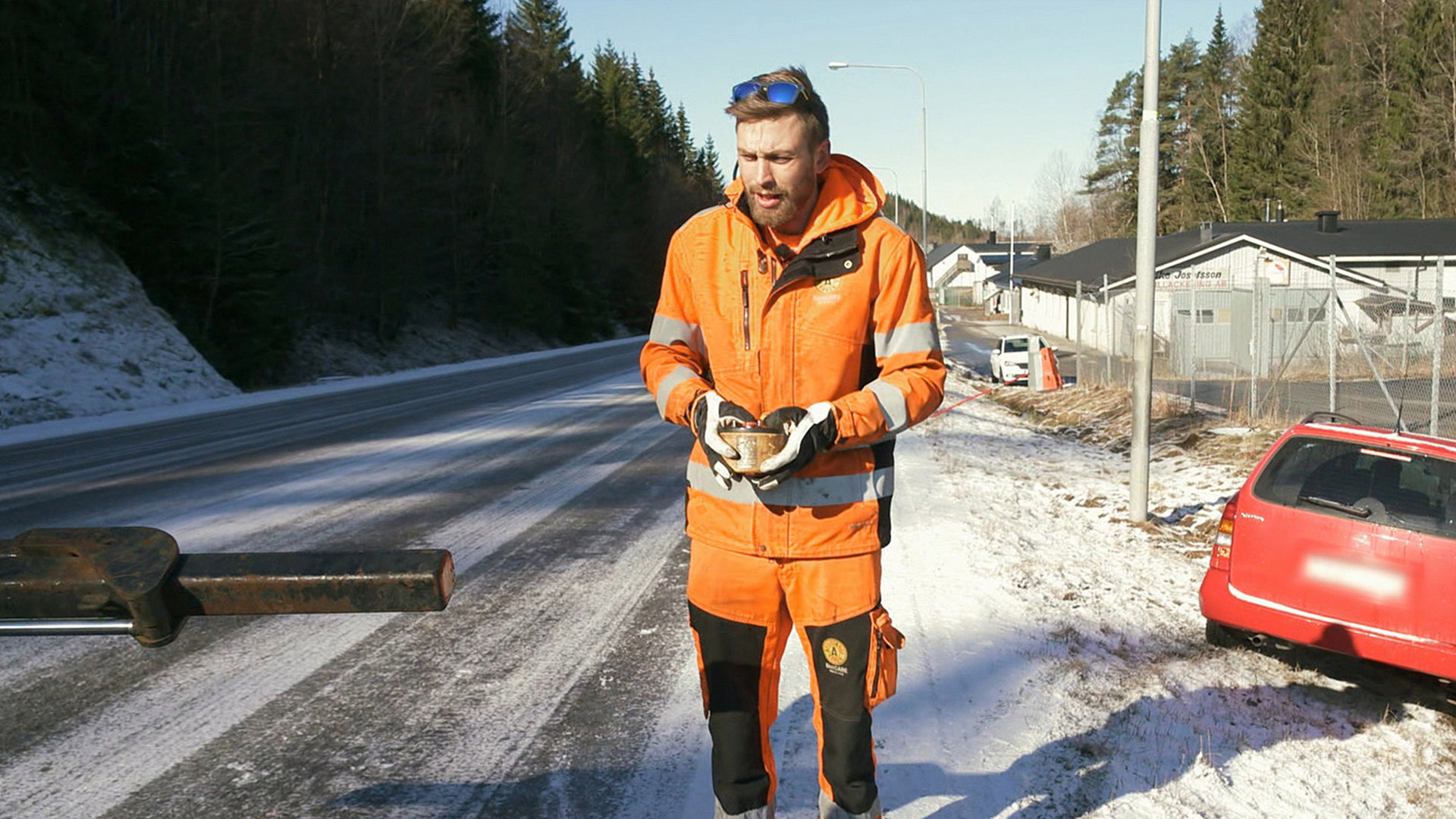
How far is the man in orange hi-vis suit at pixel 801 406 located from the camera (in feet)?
8.57

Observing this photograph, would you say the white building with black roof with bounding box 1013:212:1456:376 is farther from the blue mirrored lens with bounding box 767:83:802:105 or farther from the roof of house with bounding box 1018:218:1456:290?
the blue mirrored lens with bounding box 767:83:802:105

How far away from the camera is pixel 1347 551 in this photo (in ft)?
17.2

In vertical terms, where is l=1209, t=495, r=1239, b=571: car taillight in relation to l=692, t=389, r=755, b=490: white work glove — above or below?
below

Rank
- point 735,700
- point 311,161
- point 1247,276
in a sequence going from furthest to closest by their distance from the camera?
point 1247,276, point 311,161, point 735,700

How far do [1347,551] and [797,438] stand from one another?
4.15 metres

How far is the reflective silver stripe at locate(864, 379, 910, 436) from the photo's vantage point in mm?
2580

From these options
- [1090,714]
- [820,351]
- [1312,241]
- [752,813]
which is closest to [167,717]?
[752,813]

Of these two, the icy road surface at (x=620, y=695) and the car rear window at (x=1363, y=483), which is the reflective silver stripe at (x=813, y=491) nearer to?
the icy road surface at (x=620, y=695)

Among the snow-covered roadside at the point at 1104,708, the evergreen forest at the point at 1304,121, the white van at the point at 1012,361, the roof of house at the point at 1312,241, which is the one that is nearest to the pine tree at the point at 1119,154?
the evergreen forest at the point at 1304,121

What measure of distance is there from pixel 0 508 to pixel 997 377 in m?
22.7

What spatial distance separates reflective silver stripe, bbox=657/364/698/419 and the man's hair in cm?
66

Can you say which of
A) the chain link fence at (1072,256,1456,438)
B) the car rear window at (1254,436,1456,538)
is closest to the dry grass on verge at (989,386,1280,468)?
the chain link fence at (1072,256,1456,438)

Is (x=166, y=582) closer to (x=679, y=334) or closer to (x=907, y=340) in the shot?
(x=679, y=334)

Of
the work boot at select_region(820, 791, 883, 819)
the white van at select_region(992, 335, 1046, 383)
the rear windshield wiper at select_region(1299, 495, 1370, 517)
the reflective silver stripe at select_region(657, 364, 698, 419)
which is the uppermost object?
the reflective silver stripe at select_region(657, 364, 698, 419)
